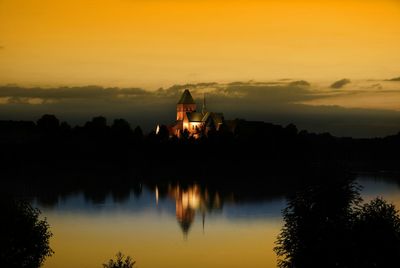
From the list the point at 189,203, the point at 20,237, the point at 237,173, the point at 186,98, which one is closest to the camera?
the point at 20,237

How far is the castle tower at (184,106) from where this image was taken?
171 m

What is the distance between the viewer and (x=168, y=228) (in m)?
57.2

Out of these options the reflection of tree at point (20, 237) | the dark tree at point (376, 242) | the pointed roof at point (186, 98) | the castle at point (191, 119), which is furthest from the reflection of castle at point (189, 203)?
the pointed roof at point (186, 98)

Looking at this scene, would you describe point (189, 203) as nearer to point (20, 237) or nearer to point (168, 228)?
point (168, 228)

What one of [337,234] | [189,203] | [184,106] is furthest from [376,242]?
[184,106]

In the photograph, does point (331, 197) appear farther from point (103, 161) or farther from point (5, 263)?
point (103, 161)

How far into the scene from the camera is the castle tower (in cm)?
17062

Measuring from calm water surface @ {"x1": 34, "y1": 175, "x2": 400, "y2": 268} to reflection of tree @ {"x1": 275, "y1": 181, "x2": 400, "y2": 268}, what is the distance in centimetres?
765

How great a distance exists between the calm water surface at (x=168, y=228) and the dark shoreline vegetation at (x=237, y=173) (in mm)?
1961

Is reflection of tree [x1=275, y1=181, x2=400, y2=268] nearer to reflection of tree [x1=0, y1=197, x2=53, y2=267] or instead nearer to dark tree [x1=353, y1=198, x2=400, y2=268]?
dark tree [x1=353, y1=198, x2=400, y2=268]

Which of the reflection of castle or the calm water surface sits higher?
the calm water surface

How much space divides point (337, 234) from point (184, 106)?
138914 millimetres

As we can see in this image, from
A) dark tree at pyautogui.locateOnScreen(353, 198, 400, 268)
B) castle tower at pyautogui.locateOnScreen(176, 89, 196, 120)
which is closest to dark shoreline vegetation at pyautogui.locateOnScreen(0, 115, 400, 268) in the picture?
dark tree at pyautogui.locateOnScreen(353, 198, 400, 268)

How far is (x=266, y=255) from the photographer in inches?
1743
